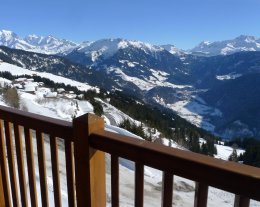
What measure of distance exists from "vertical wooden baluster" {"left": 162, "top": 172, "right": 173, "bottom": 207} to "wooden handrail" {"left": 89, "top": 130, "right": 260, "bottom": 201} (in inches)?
1.4

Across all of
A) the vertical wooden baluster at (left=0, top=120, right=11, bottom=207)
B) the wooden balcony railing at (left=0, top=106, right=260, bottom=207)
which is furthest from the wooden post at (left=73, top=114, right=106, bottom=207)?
the vertical wooden baluster at (left=0, top=120, right=11, bottom=207)

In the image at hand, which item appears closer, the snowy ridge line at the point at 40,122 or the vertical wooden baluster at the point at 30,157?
the snowy ridge line at the point at 40,122

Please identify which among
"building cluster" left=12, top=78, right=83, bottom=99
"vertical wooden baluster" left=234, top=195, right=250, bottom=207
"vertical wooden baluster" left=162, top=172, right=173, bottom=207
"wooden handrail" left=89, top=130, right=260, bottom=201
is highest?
"wooden handrail" left=89, top=130, right=260, bottom=201

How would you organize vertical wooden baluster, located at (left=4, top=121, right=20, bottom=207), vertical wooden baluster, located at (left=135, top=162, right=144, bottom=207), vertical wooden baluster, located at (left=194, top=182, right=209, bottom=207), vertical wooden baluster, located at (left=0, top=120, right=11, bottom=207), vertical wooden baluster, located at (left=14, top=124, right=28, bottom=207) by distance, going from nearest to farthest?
vertical wooden baluster, located at (left=194, top=182, right=209, bottom=207)
vertical wooden baluster, located at (left=135, top=162, right=144, bottom=207)
vertical wooden baluster, located at (left=14, top=124, right=28, bottom=207)
vertical wooden baluster, located at (left=4, top=121, right=20, bottom=207)
vertical wooden baluster, located at (left=0, top=120, right=11, bottom=207)

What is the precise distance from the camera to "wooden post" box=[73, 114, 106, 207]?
223cm

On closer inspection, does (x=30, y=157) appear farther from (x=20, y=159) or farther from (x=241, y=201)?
(x=241, y=201)

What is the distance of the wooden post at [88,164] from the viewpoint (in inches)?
87.8

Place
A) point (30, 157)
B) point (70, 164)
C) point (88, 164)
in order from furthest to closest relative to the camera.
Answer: point (30, 157)
point (70, 164)
point (88, 164)

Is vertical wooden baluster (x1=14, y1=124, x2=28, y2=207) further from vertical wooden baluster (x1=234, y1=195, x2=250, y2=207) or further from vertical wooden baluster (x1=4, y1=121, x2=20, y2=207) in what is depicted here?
vertical wooden baluster (x1=234, y1=195, x2=250, y2=207)

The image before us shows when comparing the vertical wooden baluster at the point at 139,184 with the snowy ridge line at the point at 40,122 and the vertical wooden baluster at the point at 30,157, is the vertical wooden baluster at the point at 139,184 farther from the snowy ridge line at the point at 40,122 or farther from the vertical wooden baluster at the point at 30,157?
the vertical wooden baluster at the point at 30,157

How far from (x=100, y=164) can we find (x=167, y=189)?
60 centimetres

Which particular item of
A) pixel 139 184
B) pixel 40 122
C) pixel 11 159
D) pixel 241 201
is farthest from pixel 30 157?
pixel 241 201

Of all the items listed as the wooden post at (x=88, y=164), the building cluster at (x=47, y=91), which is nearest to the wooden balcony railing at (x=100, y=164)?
the wooden post at (x=88, y=164)

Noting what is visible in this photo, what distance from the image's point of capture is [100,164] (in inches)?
89.8
